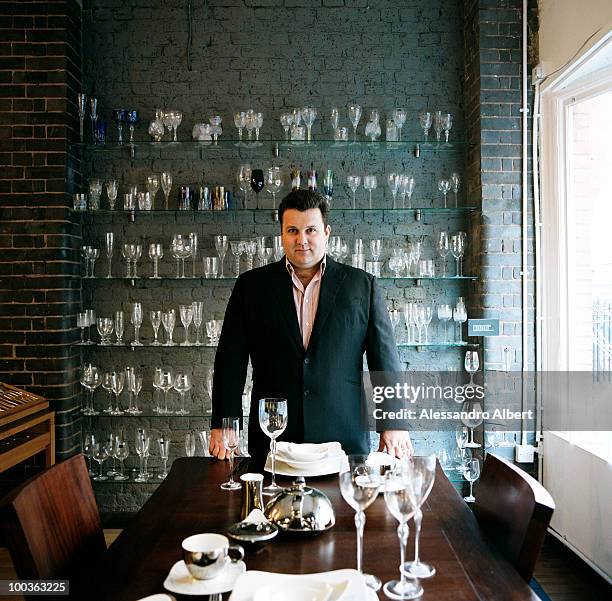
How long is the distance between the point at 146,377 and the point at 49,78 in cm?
194

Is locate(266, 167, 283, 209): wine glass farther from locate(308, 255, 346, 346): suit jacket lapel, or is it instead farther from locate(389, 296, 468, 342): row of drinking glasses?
locate(308, 255, 346, 346): suit jacket lapel

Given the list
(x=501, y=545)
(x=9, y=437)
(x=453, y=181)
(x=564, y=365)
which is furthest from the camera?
(x=453, y=181)

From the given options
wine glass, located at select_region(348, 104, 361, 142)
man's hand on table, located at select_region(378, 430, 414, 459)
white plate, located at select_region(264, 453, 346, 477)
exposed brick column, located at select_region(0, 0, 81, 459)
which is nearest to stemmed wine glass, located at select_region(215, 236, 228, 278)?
exposed brick column, located at select_region(0, 0, 81, 459)

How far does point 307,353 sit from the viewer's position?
257 centimetres

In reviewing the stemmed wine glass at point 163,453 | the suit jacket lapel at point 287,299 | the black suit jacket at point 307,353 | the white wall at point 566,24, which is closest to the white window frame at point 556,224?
the white wall at point 566,24

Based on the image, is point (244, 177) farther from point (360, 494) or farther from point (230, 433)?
point (360, 494)

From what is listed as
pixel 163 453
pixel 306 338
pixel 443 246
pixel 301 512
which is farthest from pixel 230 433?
pixel 443 246

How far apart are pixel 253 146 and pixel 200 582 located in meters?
3.15

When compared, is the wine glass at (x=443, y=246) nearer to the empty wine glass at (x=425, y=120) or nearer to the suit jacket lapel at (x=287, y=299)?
the empty wine glass at (x=425, y=120)

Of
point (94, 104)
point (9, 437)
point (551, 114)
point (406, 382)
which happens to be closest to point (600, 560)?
point (406, 382)

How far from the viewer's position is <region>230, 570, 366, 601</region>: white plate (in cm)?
116

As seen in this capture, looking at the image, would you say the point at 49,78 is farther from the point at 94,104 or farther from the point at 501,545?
the point at 501,545

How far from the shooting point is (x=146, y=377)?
4078mm

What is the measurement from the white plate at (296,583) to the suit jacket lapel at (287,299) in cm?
138
